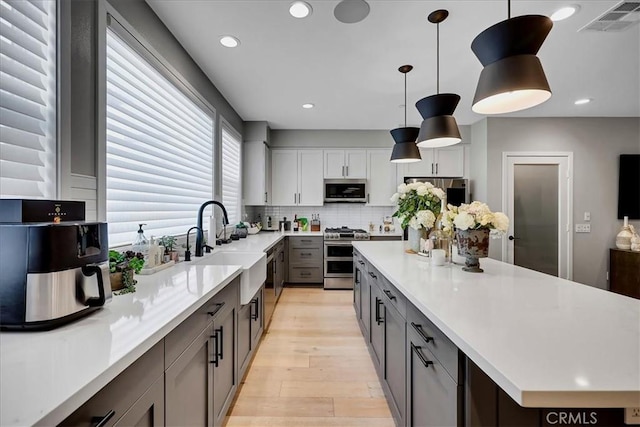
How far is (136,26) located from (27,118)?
1122 mm

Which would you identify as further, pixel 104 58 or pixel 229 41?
pixel 229 41

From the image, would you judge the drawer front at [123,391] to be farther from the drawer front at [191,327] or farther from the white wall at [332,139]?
the white wall at [332,139]

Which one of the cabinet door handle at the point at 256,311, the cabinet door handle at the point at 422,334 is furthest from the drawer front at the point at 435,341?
the cabinet door handle at the point at 256,311

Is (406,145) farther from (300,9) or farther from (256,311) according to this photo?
(256,311)

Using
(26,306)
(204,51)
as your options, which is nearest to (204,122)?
(204,51)

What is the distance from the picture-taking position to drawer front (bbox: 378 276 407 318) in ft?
4.97

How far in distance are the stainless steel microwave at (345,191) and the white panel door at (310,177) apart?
13cm

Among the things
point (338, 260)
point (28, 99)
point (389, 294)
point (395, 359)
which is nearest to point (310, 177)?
point (338, 260)

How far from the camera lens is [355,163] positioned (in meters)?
5.24

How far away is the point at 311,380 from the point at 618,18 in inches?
140

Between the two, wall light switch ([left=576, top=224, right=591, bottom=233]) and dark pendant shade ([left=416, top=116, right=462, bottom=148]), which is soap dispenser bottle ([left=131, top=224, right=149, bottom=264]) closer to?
dark pendant shade ([left=416, top=116, right=462, bottom=148])

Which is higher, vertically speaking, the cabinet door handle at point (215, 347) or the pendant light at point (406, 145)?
the pendant light at point (406, 145)

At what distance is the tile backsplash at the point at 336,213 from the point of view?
547cm

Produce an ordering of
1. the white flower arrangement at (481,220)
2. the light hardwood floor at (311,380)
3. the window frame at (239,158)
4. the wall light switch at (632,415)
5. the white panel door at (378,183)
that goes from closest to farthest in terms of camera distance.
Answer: the wall light switch at (632,415) < the white flower arrangement at (481,220) < the light hardwood floor at (311,380) < the window frame at (239,158) < the white panel door at (378,183)
